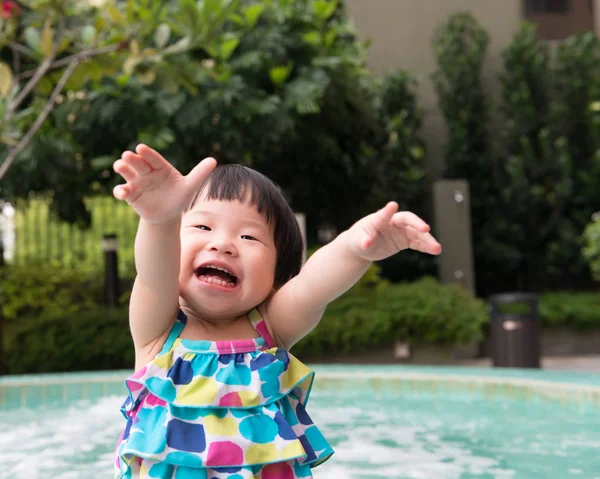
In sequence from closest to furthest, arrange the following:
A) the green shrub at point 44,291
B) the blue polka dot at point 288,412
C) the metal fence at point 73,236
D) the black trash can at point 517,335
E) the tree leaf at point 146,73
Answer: the blue polka dot at point 288,412 < the tree leaf at point 146,73 < the black trash can at point 517,335 < the green shrub at point 44,291 < the metal fence at point 73,236

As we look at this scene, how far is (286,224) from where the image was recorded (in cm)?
176

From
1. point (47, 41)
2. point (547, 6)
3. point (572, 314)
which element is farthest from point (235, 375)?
point (547, 6)

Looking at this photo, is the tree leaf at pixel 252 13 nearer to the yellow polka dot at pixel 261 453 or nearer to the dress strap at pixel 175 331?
the dress strap at pixel 175 331

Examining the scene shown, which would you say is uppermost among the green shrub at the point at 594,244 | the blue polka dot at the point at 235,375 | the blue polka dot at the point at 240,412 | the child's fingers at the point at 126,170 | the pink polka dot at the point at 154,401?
the green shrub at the point at 594,244

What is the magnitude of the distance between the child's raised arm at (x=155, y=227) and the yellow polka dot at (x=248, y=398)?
23cm

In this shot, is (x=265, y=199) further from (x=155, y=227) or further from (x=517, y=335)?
(x=517, y=335)

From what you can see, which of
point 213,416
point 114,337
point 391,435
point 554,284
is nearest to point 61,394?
point 114,337

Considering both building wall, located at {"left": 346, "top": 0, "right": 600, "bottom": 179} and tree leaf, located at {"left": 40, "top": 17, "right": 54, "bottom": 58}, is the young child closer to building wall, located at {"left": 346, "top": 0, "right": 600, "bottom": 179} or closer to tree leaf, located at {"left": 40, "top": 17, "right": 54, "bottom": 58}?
tree leaf, located at {"left": 40, "top": 17, "right": 54, "bottom": 58}

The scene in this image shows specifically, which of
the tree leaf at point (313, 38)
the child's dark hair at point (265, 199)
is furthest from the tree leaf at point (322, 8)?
the child's dark hair at point (265, 199)

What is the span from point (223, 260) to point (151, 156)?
35 centimetres

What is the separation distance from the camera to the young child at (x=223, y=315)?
143 centimetres

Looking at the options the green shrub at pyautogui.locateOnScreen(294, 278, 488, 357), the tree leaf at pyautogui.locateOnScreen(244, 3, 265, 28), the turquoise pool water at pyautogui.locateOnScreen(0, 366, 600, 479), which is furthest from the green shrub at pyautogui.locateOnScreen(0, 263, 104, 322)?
the tree leaf at pyautogui.locateOnScreen(244, 3, 265, 28)

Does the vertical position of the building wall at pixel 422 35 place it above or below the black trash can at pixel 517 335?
above

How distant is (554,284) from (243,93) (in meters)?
6.05
